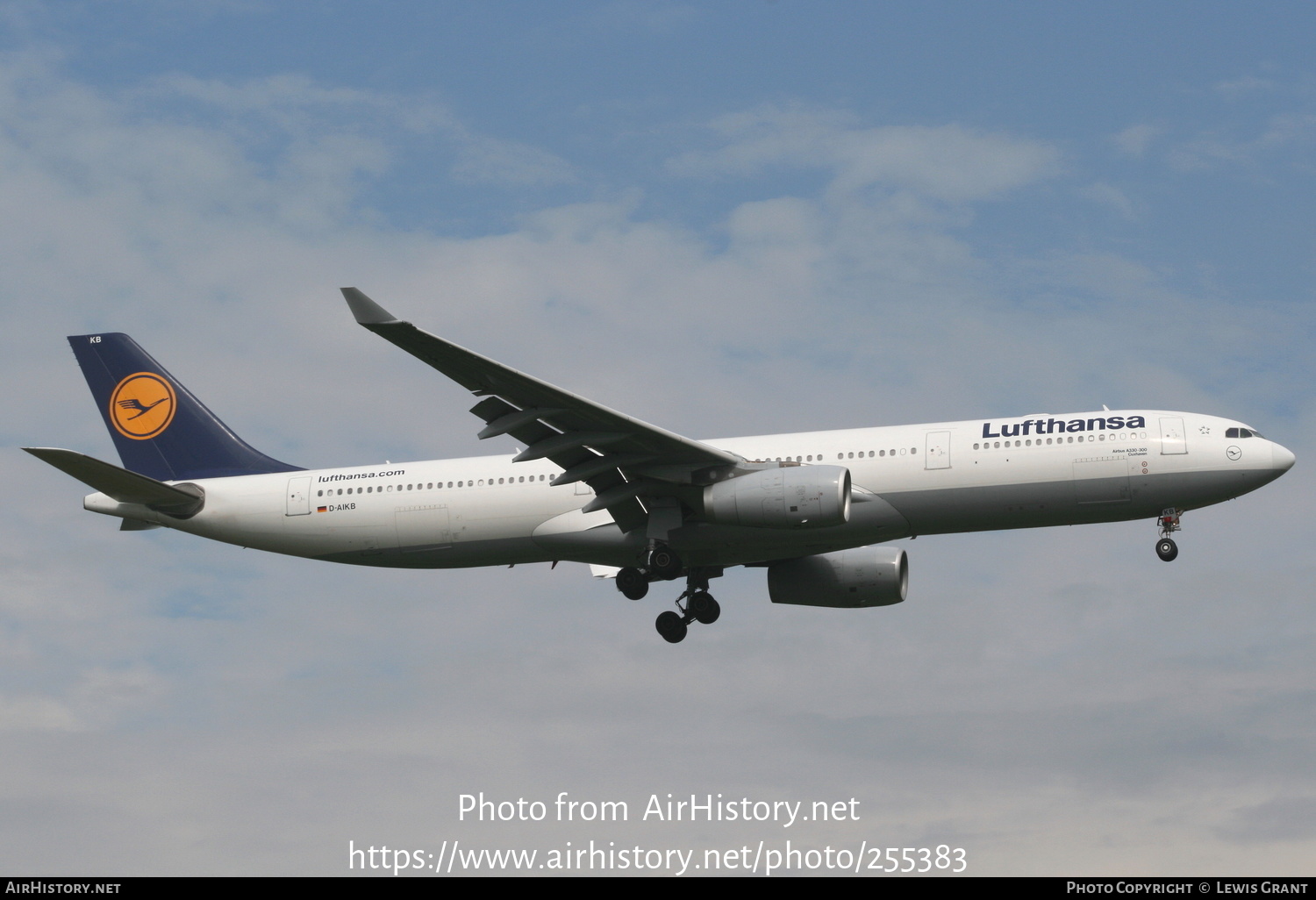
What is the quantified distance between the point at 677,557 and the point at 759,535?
190 cm

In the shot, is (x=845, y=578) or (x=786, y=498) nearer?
(x=786, y=498)

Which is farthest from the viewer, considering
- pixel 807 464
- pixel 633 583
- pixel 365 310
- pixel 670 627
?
pixel 670 627

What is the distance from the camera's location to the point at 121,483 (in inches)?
1362

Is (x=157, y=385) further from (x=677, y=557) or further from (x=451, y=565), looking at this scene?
(x=677, y=557)

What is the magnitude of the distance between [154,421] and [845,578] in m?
18.2

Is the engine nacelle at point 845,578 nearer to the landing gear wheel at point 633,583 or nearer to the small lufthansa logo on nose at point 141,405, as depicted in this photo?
the landing gear wheel at point 633,583

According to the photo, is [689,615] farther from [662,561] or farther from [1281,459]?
[1281,459]

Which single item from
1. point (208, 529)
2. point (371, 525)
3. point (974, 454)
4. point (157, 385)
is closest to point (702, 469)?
point (974, 454)

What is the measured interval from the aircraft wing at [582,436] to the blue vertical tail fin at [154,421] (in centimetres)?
890

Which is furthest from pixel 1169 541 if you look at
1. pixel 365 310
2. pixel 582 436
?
→ pixel 365 310

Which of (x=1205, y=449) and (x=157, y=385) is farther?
(x=157, y=385)

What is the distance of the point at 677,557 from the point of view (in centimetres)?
3288

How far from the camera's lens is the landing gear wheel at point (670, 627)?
36.1 meters

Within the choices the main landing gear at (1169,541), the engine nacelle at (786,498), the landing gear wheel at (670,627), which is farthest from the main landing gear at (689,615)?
the main landing gear at (1169,541)
